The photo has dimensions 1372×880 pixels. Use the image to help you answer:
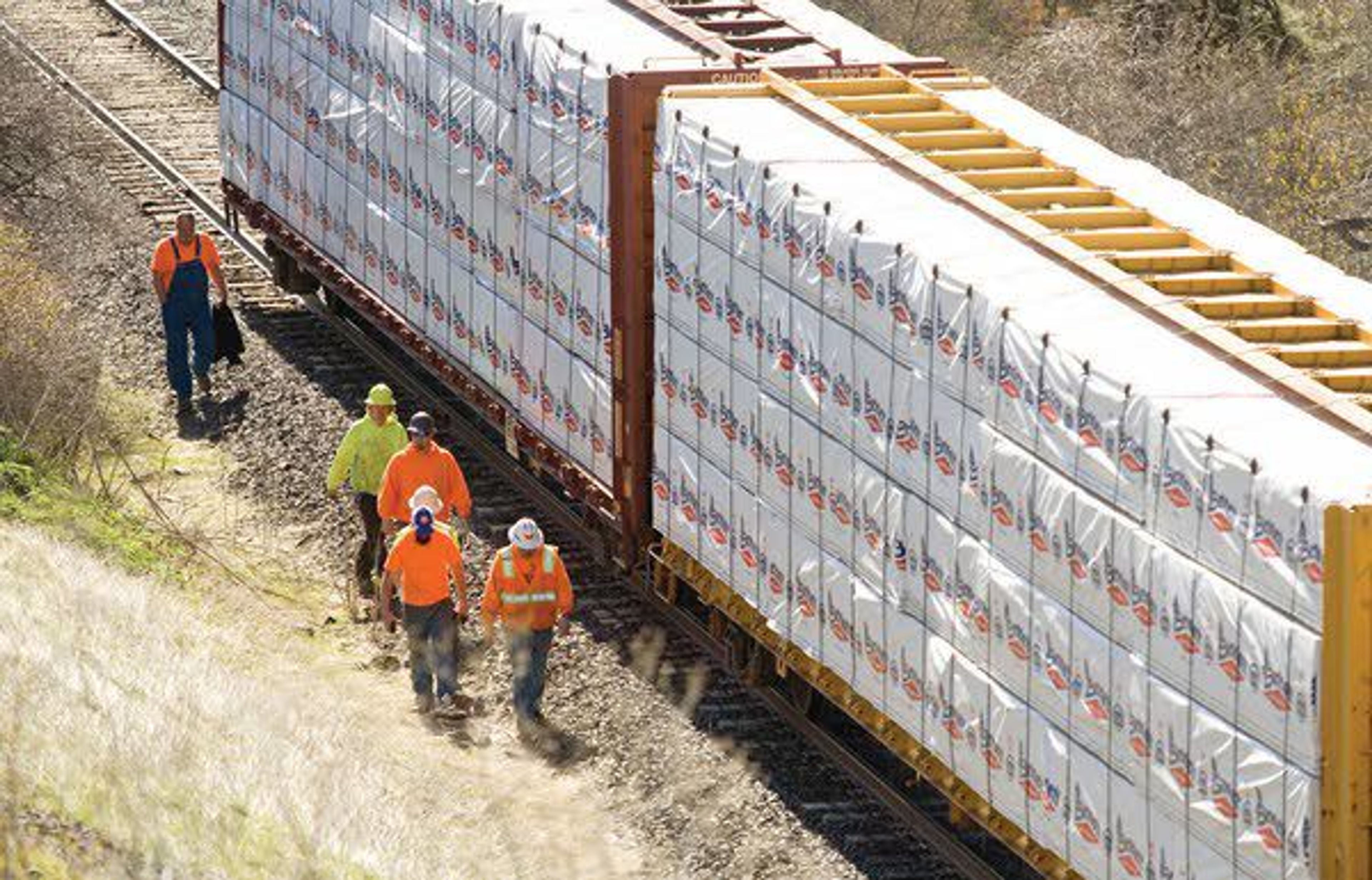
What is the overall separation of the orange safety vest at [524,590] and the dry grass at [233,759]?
31.3 inches

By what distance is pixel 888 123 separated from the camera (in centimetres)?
1700

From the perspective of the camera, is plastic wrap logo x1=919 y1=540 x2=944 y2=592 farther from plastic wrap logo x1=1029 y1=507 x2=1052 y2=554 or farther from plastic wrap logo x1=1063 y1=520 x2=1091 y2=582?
plastic wrap logo x1=1063 y1=520 x2=1091 y2=582

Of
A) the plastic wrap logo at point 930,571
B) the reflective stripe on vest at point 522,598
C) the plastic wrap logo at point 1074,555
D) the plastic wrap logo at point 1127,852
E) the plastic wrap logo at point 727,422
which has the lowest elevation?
the reflective stripe on vest at point 522,598

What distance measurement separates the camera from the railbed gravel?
15.9 m

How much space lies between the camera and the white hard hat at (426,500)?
56.6 feet

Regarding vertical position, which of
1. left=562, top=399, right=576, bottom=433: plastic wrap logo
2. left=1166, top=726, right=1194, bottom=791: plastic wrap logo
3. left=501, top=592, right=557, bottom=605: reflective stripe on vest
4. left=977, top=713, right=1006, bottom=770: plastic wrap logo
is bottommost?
left=501, top=592, right=557, bottom=605: reflective stripe on vest

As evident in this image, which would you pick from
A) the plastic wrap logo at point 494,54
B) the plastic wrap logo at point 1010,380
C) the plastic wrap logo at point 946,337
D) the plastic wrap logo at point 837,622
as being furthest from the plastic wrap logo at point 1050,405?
the plastic wrap logo at point 494,54

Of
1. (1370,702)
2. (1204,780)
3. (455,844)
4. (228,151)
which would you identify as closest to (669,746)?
(455,844)

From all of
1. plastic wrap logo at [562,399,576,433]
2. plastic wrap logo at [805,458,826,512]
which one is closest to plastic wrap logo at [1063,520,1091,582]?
plastic wrap logo at [805,458,826,512]

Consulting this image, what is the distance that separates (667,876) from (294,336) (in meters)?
9.77

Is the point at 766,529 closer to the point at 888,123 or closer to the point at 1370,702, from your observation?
the point at 888,123

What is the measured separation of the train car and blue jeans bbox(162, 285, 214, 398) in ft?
6.15

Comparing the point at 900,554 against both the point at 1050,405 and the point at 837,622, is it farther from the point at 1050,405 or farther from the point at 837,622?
the point at 1050,405

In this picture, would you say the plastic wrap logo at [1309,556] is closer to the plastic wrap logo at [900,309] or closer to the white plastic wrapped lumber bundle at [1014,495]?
the white plastic wrapped lumber bundle at [1014,495]
